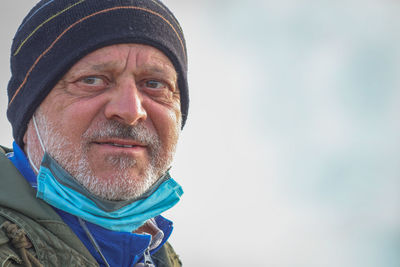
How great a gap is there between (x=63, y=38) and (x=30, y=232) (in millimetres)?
1367

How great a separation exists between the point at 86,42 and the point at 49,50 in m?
0.29

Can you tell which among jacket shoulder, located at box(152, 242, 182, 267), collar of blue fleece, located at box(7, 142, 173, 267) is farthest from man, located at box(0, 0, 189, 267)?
jacket shoulder, located at box(152, 242, 182, 267)

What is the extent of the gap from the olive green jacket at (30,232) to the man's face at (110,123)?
0.34 m

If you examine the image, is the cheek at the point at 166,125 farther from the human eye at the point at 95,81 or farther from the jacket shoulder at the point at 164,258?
the jacket shoulder at the point at 164,258

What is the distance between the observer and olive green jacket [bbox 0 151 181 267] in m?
2.15

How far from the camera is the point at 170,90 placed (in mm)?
3170

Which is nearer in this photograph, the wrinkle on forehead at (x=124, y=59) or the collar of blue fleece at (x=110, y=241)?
the collar of blue fleece at (x=110, y=241)

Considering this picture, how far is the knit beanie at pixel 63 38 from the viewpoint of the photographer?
9.31ft

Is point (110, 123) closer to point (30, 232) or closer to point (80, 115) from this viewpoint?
point (80, 115)

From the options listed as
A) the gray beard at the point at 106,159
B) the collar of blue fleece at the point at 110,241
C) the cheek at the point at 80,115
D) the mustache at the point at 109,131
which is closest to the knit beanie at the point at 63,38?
the cheek at the point at 80,115

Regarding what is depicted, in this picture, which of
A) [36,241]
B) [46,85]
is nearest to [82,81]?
[46,85]

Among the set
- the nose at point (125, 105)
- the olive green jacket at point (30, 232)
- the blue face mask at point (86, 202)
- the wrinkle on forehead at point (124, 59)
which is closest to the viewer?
the olive green jacket at point (30, 232)

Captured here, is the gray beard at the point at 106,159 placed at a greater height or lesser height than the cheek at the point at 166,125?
lesser

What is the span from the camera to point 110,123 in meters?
2.74
